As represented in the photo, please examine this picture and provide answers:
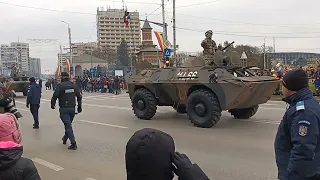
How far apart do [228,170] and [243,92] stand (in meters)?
3.78

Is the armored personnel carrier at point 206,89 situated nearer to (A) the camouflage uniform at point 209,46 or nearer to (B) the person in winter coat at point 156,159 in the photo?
(A) the camouflage uniform at point 209,46

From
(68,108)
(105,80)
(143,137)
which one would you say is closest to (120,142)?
(68,108)

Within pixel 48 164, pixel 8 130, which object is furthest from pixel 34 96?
pixel 8 130

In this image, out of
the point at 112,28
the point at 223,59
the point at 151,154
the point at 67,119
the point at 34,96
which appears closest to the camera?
the point at 151,154

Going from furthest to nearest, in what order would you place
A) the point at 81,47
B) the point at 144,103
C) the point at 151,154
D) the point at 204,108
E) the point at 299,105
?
the point at 81,47, the point at 144,103, the point at 204,108, the point at 299,105, the point at 151,154

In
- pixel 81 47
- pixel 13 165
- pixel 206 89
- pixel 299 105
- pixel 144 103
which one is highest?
pixel 81 47

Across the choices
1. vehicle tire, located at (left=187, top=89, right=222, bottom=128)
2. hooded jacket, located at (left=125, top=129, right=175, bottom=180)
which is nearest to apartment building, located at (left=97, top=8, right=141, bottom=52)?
vehicle tire, located at (left=187, top=89, right=222, bottom=128)

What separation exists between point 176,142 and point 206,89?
2.41 metres

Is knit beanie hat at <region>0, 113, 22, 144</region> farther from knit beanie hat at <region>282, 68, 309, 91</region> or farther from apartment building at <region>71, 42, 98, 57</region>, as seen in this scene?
apartment building at <region>71, 42, 98, 57</region>

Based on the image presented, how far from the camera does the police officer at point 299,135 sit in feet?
8.77

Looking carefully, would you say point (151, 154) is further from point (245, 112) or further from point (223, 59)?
point (245, 112)

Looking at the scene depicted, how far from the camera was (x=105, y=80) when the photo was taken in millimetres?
31688

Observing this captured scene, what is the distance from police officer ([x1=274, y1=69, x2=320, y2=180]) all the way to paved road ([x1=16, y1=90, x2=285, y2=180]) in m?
2.35

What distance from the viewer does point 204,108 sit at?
30.9 feet
